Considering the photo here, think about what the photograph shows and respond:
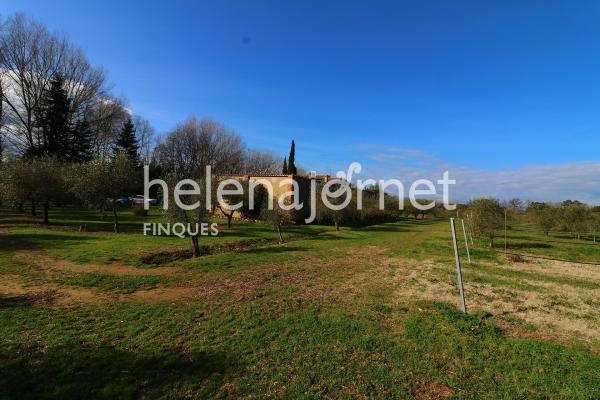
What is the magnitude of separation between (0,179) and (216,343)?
2749cm

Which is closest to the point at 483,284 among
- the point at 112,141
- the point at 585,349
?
the point at 585,349

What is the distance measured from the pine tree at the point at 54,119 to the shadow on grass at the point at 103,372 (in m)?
42.7

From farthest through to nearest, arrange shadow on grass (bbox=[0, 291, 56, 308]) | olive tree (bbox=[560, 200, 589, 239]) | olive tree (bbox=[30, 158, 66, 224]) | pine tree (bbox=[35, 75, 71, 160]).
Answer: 1. pine tree (bbox=[35, 75, 71, 160])
2. olive tree (bbox=[560, 200, 589, 239])
3. olive tree (bbox=[30, 158, 66, 224])
4. shadow on grass (bbox=[0, 291, 56, 308])

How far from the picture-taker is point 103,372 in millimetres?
4746

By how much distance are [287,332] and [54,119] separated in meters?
47.5

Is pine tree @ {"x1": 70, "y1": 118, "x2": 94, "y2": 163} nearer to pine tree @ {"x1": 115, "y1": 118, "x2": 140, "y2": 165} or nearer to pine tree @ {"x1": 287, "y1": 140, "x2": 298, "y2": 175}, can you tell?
pine tree @ {"x1": 115, "y1": 118, "x2": 140, "y2": 165}

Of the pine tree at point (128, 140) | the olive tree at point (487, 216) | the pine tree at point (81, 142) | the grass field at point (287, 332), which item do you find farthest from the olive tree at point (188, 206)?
the pine tree at point (128, 140)

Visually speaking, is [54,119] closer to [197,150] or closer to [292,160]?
[197,150]

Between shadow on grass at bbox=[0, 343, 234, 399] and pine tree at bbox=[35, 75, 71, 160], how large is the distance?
42706 mm

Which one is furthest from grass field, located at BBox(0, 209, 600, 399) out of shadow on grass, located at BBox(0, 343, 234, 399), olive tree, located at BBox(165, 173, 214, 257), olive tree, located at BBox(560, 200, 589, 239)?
olive tree, located at BBox(560, 200, 589, 239)

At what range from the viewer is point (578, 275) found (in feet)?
41.4

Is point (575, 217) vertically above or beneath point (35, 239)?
above

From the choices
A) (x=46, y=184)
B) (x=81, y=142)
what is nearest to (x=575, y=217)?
(x=46, y=184)

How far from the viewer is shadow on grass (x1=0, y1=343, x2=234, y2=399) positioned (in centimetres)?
428
